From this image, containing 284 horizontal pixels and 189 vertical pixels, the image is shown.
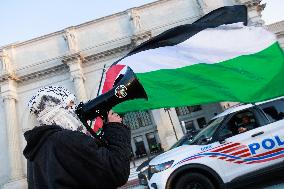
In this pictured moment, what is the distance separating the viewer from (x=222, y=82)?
10.2ft

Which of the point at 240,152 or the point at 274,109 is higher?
the point at 274,109

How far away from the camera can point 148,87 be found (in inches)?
135

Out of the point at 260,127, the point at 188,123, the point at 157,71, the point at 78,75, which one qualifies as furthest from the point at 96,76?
the point at 157,71

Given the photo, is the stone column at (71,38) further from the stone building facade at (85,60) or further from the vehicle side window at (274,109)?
the vehicle side window at (274,109)

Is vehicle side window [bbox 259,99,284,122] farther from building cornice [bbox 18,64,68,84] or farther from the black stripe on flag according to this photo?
building cornice [bbox 18,64,68,84]

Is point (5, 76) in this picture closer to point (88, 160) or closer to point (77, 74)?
point (77, 74)

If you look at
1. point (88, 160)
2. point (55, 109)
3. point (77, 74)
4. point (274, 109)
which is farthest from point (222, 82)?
point (77, 74)

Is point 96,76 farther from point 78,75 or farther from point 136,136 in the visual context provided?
point 136,136

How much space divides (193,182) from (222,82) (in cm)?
377

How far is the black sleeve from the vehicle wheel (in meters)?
4.82

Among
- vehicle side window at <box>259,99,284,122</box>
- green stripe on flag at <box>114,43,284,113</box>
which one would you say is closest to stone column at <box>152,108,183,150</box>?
vehicle side window at <box>259,99,284,122</box>

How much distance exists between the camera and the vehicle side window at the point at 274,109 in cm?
649

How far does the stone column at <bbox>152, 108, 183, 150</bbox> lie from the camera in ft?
78.7

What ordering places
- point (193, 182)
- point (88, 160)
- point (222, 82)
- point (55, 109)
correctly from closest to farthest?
point (88, 160)
point (55, 109)
point (222, 82)
point (193, 182)
